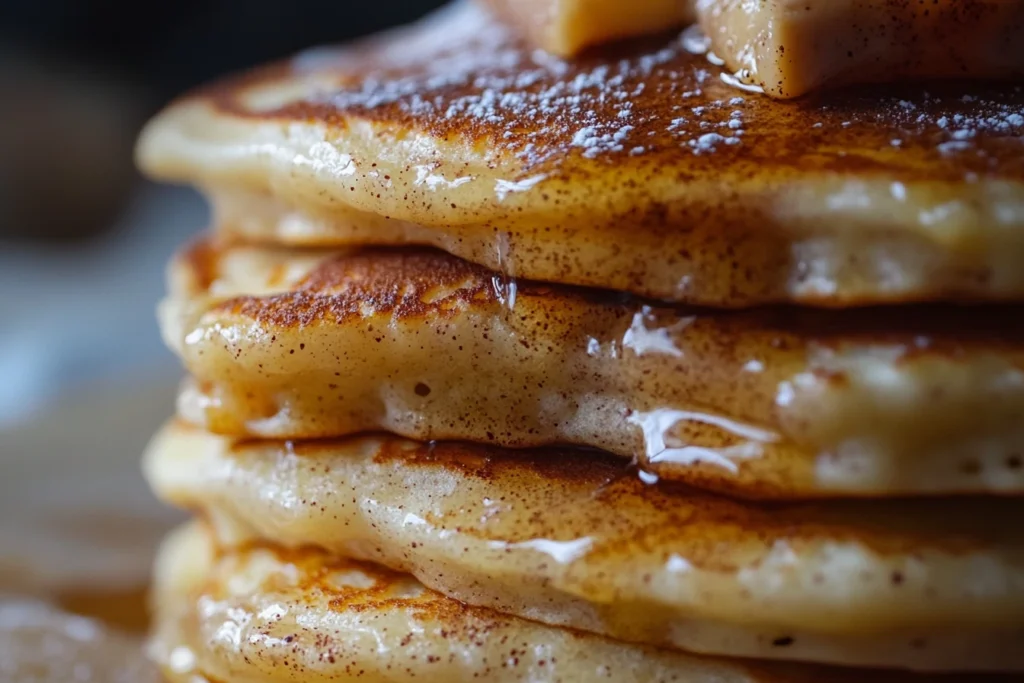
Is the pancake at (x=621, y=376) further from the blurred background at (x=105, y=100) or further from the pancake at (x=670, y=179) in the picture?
the blurred background at (x=105, y=100)

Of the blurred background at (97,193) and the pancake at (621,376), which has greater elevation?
the pancake at (621,376)

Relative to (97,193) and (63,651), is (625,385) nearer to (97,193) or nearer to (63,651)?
(63,651)

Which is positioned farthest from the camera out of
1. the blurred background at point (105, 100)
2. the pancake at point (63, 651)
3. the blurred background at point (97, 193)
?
the blurred background at point (105, 100)

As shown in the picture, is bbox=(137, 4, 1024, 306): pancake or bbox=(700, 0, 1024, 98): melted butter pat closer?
bbox=(137, 4, 1024, 306): pancake

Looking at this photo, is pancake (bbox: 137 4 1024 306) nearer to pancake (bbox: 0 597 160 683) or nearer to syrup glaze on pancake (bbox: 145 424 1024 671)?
syrup glaze on pancake (bbox: 145 424 1024 671)

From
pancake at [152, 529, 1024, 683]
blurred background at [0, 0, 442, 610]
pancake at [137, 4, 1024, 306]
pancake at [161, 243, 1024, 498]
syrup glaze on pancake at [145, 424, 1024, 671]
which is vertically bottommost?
blurred background at [0, 0, 442, 610]

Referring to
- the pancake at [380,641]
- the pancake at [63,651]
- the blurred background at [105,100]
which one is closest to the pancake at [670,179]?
the pancake at [380,641]

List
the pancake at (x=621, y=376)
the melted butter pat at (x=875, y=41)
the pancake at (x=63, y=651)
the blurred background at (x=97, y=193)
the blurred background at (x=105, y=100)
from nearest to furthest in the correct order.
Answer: the pancake at (x=621, y=376) → the melted butter pat at (x=875, y=41) → the pancake at (x=63, y=651) → the blurred background at (x=97, y=193) → the blurred background at (x=105, y=100)

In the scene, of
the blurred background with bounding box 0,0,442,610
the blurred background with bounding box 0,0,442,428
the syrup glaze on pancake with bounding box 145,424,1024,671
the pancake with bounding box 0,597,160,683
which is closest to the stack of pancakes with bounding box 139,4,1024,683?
the syrup glaze on pancake with bounding box 145,424,1024,671
